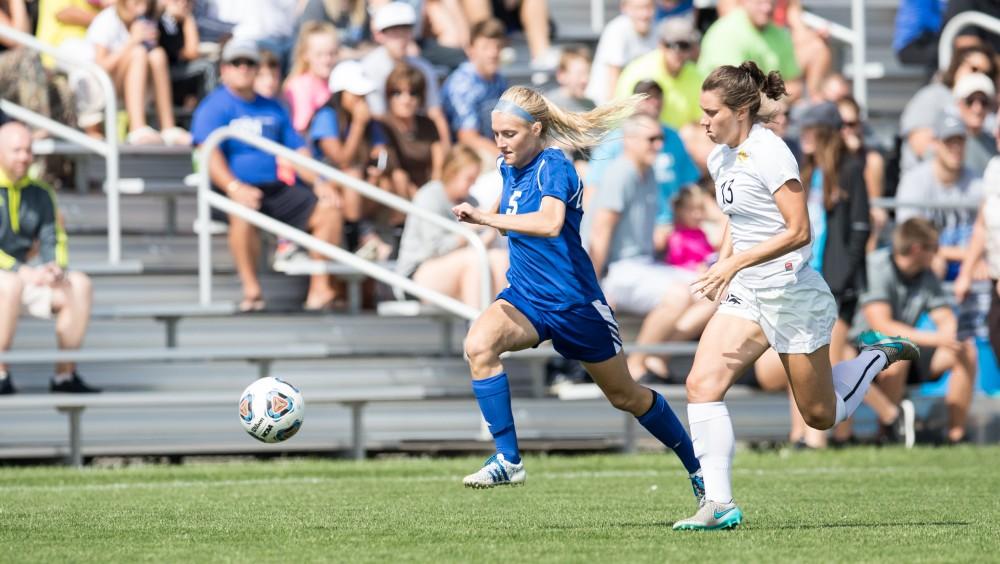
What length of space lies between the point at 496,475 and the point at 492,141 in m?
7.38

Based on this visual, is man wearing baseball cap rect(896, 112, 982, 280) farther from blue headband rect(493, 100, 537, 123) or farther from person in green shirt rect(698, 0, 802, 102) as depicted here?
blue headband rect(493, 100, 537, 123)

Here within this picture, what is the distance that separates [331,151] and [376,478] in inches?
161

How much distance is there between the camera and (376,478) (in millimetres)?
10578

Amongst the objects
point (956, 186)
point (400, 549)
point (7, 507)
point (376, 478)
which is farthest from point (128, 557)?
point (956, 186)

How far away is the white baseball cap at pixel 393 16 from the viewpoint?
14.2 metres

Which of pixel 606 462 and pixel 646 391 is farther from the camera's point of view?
pixel 606 462

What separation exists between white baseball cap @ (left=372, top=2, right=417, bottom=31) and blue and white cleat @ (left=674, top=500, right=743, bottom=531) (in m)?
7.84

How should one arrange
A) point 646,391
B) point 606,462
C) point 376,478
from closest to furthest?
point 646,391 → point 376,478 → point 606,462

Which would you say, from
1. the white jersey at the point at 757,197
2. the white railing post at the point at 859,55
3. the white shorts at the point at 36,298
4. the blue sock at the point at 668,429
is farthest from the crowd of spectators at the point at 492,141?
the white jersey at the point at 757,197

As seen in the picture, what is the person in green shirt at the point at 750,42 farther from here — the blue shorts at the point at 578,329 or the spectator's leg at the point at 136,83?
the blue shorts at the point at 578,329

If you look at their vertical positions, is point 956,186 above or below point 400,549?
above

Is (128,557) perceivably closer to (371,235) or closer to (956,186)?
(371,235)

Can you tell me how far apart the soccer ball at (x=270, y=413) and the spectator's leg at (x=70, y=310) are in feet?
11.5

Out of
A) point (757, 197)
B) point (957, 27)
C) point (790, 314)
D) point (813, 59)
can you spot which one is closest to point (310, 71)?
point (813, 59)
